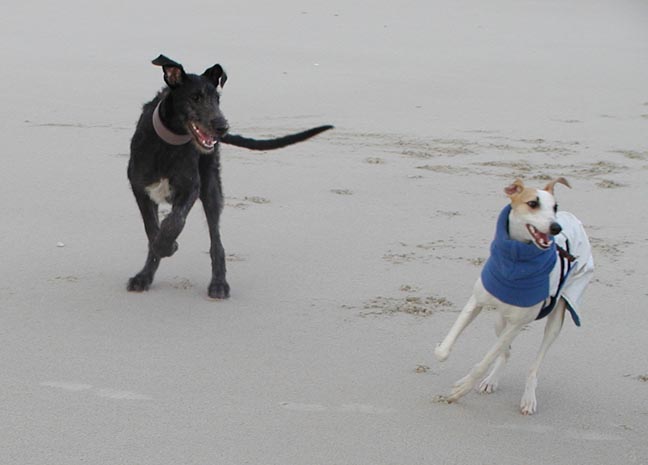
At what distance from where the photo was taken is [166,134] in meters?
5.43

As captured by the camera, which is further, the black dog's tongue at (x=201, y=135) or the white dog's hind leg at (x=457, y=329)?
the black dog's tongue at (x=201, y=135)

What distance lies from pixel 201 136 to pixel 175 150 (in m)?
0.16

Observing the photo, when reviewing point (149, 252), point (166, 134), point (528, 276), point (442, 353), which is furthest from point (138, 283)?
point (528, 276)

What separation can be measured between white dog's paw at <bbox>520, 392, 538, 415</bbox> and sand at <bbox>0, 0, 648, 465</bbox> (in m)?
0.04

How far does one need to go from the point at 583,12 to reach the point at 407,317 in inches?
563

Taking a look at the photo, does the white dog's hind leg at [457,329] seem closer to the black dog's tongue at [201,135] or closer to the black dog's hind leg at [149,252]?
the black dog's tongue at [201,135]

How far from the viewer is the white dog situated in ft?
13.2

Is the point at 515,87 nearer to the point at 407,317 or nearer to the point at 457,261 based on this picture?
the point at 457,261

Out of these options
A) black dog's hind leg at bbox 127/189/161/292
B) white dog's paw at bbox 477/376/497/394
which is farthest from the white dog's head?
black dog's hind leg at bbox 127/189/161/292

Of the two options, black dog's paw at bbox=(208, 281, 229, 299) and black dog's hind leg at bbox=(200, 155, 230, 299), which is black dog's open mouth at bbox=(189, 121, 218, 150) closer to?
black dog's hind leg at bbox=(200, 155, 230, 299)

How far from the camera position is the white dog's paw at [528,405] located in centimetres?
425

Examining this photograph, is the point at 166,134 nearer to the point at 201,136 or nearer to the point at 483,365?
the point at 201,136

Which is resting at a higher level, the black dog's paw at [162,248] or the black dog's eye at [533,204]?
the black dog's eye at [533,204]

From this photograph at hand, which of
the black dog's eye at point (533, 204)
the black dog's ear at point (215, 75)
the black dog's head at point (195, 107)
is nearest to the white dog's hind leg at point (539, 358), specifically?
the black dog's eye at point (533, 204)
